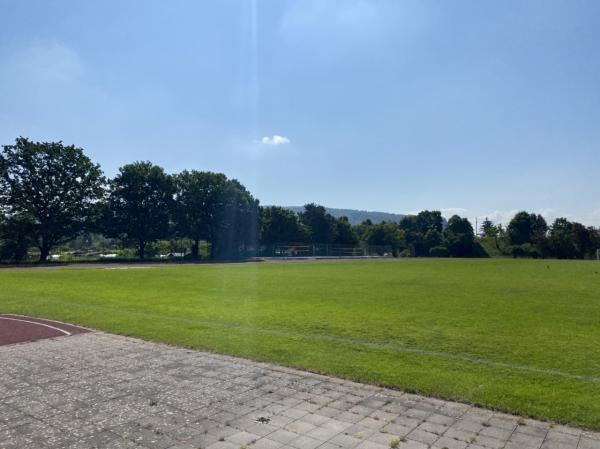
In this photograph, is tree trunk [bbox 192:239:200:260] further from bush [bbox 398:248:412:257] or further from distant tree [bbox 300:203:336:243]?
bush [bbox 398:248:412:257]

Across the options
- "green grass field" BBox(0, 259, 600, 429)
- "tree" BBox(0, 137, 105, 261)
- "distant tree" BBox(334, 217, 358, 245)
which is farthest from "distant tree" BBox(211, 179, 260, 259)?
"green grass field" BBox(0, 259, 600, 429)

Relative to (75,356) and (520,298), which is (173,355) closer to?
(75,356)

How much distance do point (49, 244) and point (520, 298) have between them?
5009cm

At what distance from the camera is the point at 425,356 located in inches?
289

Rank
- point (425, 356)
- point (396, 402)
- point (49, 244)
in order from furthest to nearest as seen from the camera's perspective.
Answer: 1. point (49, 244)
2. point (425, 356)
3. point (396, 402)

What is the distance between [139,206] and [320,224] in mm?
44864

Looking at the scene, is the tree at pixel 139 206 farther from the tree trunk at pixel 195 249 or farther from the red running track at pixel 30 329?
the red running track at pixel 30 329

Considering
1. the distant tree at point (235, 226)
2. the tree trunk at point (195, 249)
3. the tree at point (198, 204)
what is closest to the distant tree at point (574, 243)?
the distant tree at point (235, 226)

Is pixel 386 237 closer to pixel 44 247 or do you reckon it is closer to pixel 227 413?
pixel 44 247

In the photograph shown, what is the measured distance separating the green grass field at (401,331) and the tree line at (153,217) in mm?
36177

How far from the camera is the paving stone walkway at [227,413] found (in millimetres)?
4168

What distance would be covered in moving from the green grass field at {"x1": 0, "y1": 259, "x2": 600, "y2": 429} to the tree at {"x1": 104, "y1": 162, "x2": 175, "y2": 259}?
133 ft

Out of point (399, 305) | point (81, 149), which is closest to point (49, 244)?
point (81, 149)

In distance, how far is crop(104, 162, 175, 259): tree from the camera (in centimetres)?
5669
